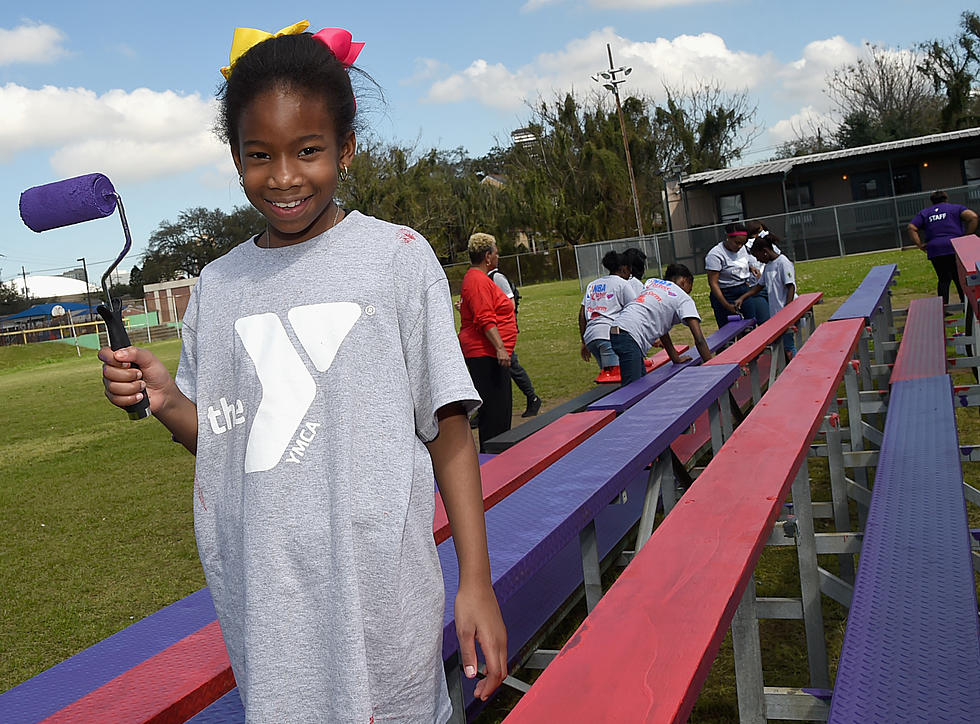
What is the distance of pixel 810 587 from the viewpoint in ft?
10.8

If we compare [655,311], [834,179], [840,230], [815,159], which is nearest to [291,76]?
[655,311]

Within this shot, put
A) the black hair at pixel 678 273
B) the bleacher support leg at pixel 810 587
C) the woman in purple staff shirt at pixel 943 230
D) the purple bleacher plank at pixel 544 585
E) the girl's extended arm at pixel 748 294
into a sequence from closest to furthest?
1. the bleacher support leg at pixel 810 587
2. the purple bleacher plank at pixel 544 585
3. the black hair at pixel 678 273
4. the girl's extended arm at pixel 748 294
5. the woman in purple staff shirt at pixel 943 230

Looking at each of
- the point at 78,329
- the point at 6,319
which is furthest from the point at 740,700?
the point at 6,319

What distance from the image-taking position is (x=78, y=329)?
5094cm

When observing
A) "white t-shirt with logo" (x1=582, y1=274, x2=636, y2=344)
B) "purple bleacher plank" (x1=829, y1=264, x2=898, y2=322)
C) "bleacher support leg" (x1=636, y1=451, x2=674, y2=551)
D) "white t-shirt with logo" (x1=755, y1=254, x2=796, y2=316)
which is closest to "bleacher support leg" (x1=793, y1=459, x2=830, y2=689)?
"bleacher support leg" (x1=636, y1=451, x2=674, y2=551)

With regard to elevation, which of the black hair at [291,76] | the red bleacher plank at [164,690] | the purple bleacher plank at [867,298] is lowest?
the red bleacher plank at [164,690]

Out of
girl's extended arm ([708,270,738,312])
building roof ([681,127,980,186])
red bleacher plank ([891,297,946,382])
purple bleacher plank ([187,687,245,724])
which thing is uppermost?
building roof ([681,127,980,186])

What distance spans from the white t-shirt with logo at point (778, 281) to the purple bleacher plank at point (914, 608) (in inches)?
Result: 236

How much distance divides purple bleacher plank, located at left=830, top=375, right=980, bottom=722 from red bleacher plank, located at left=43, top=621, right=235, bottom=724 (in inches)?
56.8

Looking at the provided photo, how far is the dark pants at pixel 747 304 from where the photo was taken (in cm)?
1011

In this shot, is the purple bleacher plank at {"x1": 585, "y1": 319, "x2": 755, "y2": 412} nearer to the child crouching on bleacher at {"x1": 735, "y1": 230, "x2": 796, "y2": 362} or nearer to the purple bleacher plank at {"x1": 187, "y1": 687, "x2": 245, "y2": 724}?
the child crouching on bleacher at {"x1": 735, "y1": 230, "x2": 796, "y2": 362}

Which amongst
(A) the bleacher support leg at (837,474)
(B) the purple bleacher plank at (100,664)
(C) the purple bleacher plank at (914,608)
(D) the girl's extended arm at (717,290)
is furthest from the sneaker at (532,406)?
(B) the purple bleacher plank at (100,664)

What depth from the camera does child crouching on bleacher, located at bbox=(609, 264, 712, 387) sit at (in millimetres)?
7301

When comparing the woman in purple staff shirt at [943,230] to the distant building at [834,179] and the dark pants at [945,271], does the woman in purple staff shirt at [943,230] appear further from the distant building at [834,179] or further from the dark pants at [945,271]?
the distant building at [834,179]
